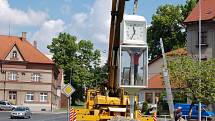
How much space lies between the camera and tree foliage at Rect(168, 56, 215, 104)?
41.4m

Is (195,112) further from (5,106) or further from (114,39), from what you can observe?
(5,106)

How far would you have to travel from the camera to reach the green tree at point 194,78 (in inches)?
1630

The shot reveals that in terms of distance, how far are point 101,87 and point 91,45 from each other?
90.1 metres

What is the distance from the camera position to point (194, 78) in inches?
1655

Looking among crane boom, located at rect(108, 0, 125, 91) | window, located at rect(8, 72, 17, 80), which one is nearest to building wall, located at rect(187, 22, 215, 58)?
crane boom, located at rect(108, 0, 125, 91)

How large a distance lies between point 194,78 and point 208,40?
15630 mm

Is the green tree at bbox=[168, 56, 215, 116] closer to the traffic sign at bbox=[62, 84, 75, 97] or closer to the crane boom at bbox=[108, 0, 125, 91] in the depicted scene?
the traffic sign at bbox=[62, 84, 75, 97]

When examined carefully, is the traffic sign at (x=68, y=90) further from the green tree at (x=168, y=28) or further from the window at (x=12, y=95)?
the window at (x=12, y=95)

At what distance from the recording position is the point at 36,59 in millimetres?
93438

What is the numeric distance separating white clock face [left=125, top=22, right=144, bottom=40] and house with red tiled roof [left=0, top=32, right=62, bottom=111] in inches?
2862

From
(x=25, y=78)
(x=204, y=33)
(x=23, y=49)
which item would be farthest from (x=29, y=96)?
(x=204, y=33)

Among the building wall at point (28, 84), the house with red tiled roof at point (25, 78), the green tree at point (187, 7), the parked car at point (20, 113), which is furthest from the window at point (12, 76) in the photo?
the parked car at point (20, 113)

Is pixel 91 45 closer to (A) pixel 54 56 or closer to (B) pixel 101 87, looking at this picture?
(A) pixel 54 56

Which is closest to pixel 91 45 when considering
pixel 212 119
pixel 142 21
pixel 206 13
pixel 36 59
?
pixel 36 59
